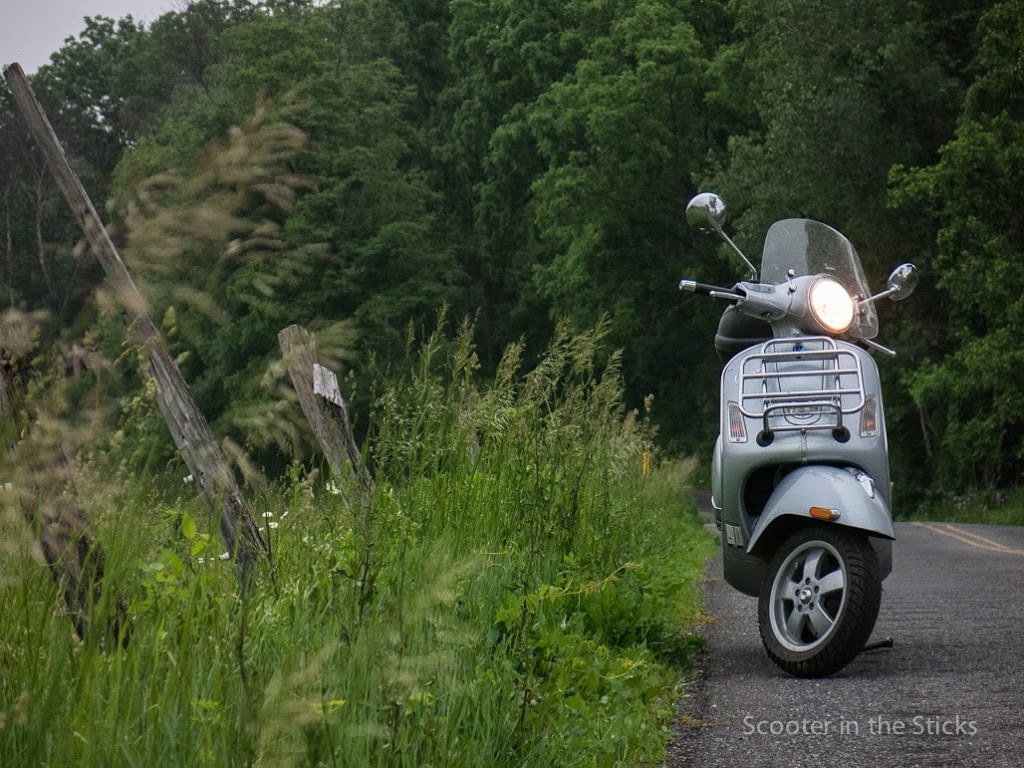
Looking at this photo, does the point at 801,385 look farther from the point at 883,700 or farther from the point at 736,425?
the point at 883,700

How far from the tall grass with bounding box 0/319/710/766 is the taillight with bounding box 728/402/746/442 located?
0.63m

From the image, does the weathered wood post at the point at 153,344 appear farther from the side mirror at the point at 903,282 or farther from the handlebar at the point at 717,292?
the side mirror at the point at 903,282

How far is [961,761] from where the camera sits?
13.8ft

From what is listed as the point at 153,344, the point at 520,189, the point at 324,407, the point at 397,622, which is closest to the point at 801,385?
the point at 324,407

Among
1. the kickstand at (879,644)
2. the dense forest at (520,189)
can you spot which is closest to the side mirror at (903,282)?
the kickstand at (879,644)

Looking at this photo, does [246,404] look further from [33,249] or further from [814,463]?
[814,463]

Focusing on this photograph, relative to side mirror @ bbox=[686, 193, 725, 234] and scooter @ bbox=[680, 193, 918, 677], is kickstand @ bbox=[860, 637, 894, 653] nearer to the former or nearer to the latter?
scooter @ bbox=[680, 193, 918, 677]

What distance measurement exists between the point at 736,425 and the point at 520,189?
4242 cm

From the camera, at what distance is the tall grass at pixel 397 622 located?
2.48 metres

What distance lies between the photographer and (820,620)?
5.67 m

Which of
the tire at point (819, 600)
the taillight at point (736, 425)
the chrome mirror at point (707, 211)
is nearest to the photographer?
the tire at point (819, 600)

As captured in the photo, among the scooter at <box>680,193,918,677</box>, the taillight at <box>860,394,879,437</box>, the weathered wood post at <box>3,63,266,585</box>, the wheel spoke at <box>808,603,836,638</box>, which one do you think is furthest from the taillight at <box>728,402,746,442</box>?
the weathered wood post at <box>3,63,266,585</box>

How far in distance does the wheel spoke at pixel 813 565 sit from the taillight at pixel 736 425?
2.12 ft

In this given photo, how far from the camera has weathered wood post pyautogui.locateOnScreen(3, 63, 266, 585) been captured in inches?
94.9
